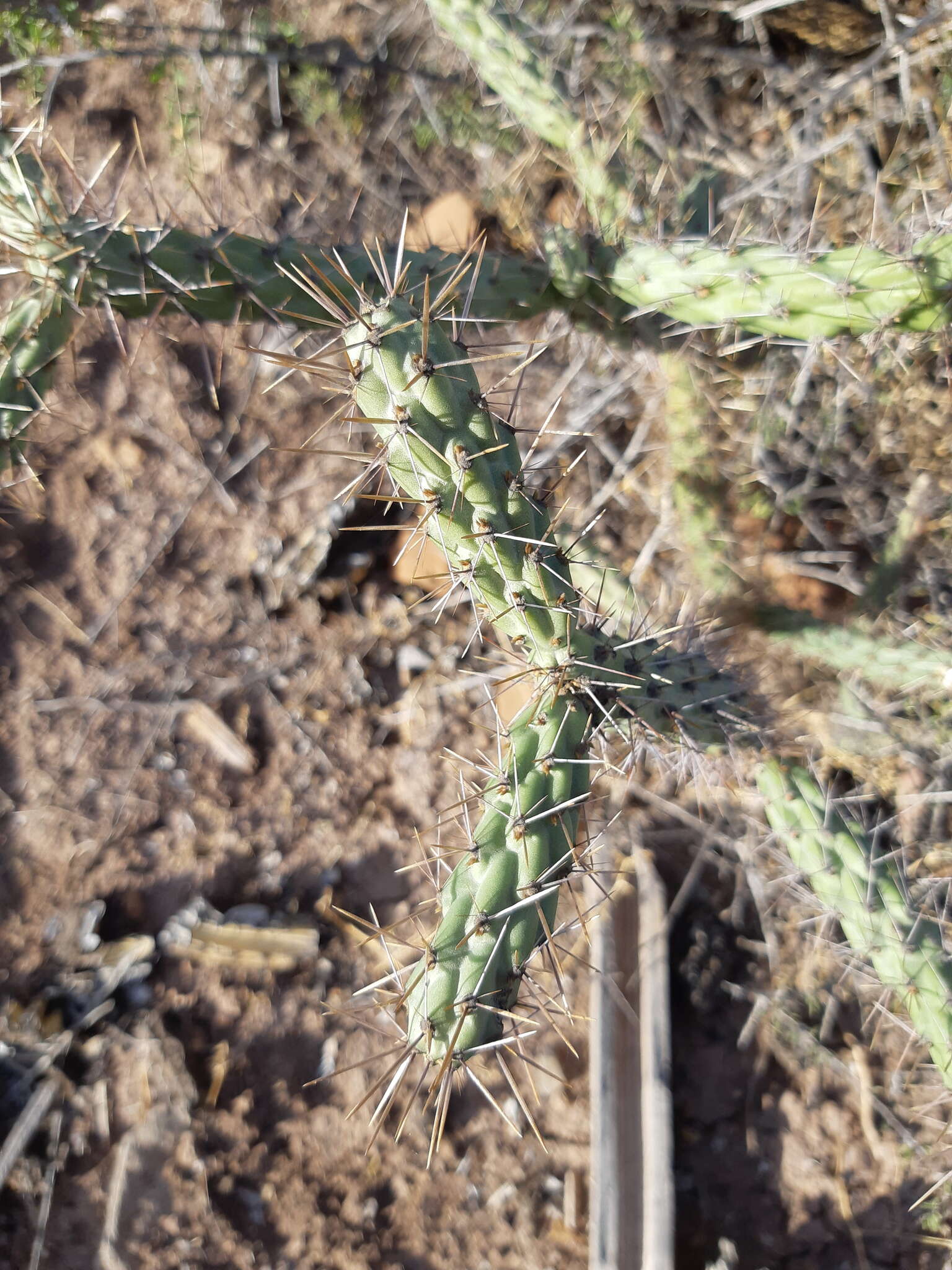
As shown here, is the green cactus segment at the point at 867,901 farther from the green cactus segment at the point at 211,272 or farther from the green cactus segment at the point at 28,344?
the green cactus segment at the point at 28,344

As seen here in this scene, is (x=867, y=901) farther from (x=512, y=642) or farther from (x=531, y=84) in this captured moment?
(x=531, y=84)

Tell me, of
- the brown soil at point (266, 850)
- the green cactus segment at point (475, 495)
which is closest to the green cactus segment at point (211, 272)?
the green cactus segment at point (475, 495)

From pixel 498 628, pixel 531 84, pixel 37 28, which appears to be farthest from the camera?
pixel 37 28

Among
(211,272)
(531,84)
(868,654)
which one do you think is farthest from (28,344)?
(868,654)

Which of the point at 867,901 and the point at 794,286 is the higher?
the point at 794,286

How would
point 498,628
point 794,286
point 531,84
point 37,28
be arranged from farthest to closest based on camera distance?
point 37,28
point 531,84
point 794,286
point 498,628

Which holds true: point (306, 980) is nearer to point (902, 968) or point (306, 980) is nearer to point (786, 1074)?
point (786, 1074)

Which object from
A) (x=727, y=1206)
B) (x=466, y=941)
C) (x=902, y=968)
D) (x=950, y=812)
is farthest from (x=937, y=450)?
(x=727, y=1206)
